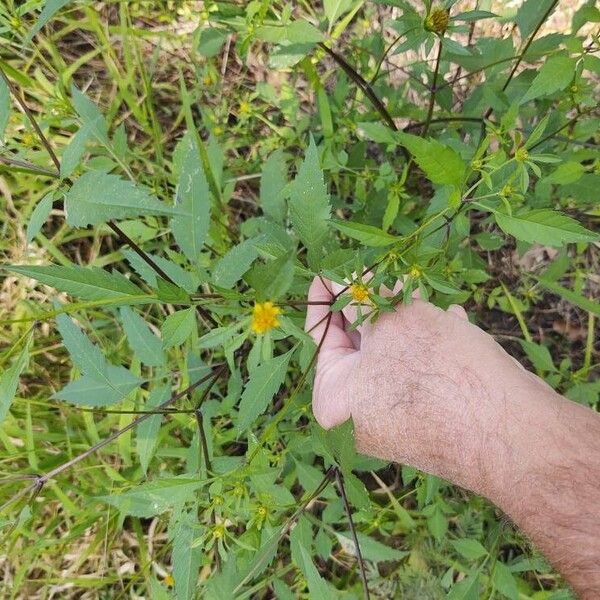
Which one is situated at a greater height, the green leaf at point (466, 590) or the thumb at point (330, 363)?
the thumb at point (330, 363)

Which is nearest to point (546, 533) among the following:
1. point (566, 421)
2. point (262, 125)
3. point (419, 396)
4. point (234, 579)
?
point (566, 421)

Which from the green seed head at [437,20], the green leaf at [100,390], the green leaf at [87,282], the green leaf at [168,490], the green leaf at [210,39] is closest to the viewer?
the green leaf at [87,282]

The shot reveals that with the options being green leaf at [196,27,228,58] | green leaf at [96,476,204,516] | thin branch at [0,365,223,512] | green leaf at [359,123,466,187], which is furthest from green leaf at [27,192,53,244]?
green leaf at [196,27,228,58]

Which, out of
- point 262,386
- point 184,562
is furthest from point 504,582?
point 262,386

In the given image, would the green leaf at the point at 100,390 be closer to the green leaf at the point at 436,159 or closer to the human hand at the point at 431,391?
the human hand at the point at 431,391

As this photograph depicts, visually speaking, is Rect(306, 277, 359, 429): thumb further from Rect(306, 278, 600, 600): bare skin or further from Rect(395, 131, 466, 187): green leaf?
Rect(395, 131, 466, 187): green leaf

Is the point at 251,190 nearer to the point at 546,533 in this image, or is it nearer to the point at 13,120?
the point at 13,120

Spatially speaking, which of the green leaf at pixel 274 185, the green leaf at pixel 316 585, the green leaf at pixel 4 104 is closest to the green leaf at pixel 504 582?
the green leaf at pixel 316 585

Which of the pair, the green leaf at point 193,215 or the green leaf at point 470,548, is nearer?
the green leaf at point 193,215
